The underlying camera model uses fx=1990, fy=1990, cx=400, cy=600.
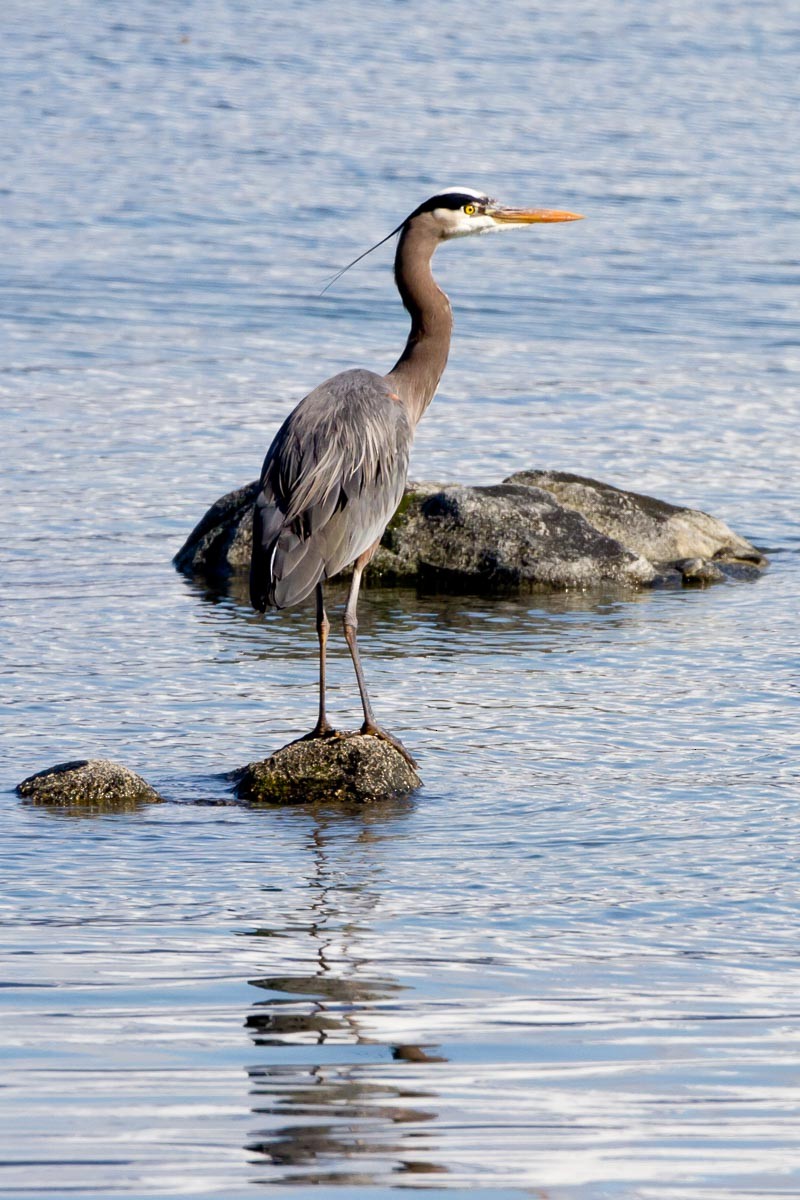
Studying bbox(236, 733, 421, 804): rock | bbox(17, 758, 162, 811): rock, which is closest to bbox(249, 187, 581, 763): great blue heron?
bbox(236, 733, 421, 804): rock

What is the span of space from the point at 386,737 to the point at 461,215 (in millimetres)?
2422

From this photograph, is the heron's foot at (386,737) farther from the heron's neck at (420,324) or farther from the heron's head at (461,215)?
the heron's head at (461,215)

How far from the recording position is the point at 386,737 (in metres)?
7.45

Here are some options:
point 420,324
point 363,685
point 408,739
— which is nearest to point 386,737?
point 363,685

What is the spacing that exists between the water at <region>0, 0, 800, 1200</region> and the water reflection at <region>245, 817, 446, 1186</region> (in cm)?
1

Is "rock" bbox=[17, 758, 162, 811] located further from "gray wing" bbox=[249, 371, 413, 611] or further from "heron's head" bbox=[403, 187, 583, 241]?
"heron's head" bbox=[403, 187, 583, 241]

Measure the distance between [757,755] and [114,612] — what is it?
139 inches

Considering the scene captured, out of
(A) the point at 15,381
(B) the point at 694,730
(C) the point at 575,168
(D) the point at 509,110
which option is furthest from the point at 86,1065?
(D) the point at 509,110

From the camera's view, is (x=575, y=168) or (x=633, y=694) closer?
(x=633, y=694)

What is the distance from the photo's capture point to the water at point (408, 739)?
457 centimetres

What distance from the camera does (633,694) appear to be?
8523 mm

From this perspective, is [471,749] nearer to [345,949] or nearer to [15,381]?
[345,949]

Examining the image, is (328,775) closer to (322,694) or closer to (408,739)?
(322,694)

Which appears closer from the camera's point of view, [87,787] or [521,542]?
[87,787]
